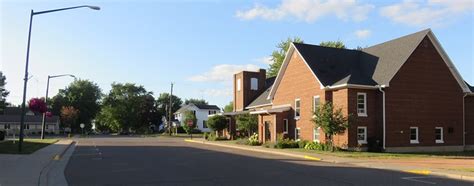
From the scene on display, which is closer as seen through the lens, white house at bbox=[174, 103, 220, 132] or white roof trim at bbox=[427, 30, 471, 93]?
white roof trim at bbox=[427, 30, 471, 93]

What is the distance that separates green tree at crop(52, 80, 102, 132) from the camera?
123750 millimetres

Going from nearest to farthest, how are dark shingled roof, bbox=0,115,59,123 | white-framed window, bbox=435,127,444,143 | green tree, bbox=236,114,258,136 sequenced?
white-framed window, bbox=435,127,444,143 < green tree, bbox=236,114,258,136 < dark shingled roof, bbox=0,115,59,123

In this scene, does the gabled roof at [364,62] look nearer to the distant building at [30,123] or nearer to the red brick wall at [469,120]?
the red brick wall at [469,120]

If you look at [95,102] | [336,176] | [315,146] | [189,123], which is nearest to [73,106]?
[95,102]

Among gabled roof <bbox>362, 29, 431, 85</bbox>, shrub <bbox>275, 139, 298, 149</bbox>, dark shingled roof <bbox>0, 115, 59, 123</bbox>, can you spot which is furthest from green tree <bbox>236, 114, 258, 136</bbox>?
dark shingled roof <bbox>0, 115, 59, 123</bbox>

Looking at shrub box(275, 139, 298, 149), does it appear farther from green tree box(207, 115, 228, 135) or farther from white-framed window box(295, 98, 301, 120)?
green tree box(207, 115, 228, 135)

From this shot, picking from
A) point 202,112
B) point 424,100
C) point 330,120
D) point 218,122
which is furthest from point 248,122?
point 202,112

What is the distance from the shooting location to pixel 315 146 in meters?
32.6

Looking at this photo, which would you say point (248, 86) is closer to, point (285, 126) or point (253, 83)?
point (253, 83)

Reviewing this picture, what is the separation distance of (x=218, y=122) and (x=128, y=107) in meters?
63.6

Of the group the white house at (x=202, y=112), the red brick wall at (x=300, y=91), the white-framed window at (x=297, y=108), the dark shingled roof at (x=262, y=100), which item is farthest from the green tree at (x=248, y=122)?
the white house at (x=202, y=112)

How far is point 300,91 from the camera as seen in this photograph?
38.4 m

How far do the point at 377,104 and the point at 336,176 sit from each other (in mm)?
18923

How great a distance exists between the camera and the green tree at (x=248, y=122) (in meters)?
46.6
